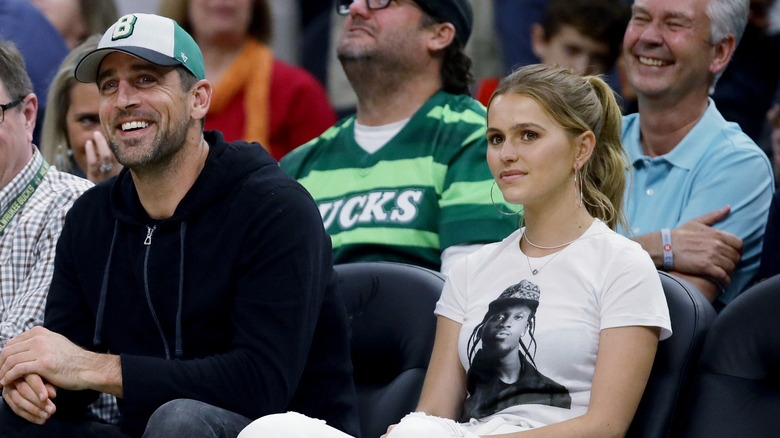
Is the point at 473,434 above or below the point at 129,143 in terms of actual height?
below

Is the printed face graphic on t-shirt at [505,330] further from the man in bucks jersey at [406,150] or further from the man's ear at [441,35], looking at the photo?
the man's ear at [441,35]

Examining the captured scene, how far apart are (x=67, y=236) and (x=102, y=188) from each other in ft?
0.54

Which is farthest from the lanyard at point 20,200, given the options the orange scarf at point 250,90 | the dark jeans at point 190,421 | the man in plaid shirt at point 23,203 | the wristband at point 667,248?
the wristband at point 667,248

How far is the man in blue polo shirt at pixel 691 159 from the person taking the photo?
342cm

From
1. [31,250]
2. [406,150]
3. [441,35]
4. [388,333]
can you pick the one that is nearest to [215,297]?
[388,333]

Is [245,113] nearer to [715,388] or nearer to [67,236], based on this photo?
[67,236]

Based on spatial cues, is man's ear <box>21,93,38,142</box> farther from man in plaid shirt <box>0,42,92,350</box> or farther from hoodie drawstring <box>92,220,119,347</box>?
hoodie drawstring <box>92,220,119,347</box>

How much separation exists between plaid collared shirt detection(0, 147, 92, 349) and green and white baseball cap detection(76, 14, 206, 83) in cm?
55

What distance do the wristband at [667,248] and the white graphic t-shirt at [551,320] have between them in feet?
1.87

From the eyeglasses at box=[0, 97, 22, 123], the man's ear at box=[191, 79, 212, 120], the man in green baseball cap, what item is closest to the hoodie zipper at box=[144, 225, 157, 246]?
the man in green baseball cap

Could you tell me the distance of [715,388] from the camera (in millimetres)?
2775

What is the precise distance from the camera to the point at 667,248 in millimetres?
3422

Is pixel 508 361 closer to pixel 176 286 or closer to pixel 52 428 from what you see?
Result: pixel 176 286

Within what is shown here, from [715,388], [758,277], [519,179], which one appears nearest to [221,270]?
[519,179]
